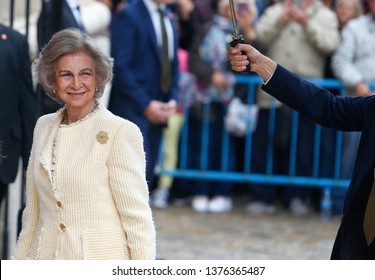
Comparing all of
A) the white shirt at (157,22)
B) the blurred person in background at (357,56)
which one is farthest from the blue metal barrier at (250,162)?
the white shirt at (157,22)

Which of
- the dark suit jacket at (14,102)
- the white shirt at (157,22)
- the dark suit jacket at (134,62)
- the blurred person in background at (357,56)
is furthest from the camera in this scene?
the blurred person in background at (357,56)

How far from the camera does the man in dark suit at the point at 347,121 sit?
14.8 ft

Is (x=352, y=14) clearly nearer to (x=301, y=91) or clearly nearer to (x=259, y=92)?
(x=259, y=92)

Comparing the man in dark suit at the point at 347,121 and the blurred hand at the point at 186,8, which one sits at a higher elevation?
the blurred hand at the point at 186,8

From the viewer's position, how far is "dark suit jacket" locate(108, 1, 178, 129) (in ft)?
26.8

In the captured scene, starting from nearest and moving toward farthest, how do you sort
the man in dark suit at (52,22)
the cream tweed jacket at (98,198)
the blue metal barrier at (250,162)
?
the cream tweed jacket at (98,198), the man in dark suit at (52,22), the blue metal barrier at (250,162)

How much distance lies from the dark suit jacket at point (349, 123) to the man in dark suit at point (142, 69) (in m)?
3.46

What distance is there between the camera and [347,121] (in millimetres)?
4754

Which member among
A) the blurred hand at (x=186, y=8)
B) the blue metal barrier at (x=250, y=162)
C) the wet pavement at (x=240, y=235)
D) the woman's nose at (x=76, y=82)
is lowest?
the wet pavement at (x=240, y=235)

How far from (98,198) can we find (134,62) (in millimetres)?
3841

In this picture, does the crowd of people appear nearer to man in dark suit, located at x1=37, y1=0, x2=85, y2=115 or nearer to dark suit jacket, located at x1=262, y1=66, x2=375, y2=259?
man in dark suit, located at x1=37, y1=0, x2=85, y2=115

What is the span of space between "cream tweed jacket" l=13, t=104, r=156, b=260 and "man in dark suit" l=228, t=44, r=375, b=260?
62 cm

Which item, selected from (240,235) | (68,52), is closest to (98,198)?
(68,52)

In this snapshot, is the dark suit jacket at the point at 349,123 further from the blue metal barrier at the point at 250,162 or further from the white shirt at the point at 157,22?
the blue metal barrier at the point at 250,162
